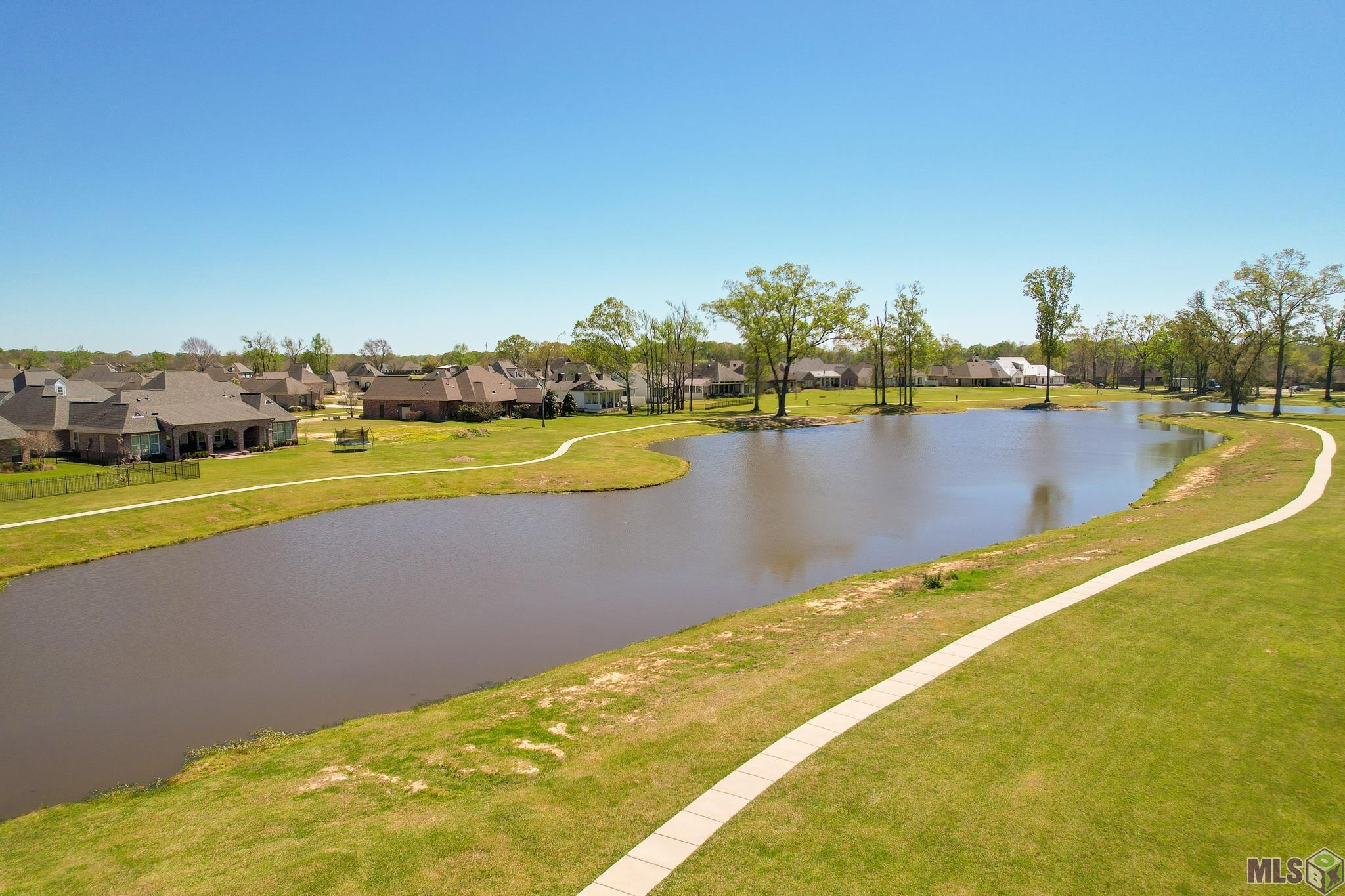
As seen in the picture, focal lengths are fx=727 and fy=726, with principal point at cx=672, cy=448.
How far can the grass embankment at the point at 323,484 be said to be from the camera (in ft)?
87.0

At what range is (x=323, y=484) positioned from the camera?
119 ft

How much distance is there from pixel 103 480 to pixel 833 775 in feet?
131

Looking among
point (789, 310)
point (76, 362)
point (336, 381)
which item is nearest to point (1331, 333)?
point (789, 310)

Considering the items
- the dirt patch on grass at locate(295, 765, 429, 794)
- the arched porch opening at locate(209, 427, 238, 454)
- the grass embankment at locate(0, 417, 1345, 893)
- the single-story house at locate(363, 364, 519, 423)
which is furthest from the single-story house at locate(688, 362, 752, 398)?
the dirt patch on grass at locate(295, 765, 429, 794)

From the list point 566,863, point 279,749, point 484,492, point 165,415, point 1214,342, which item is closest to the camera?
point 566,863

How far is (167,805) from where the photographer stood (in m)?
10.7

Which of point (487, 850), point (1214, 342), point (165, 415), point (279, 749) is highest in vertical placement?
point (1214, 342)

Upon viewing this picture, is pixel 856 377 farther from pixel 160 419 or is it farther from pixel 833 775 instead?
pixel 833 775

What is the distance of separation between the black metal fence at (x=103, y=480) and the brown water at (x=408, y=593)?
10.7 m

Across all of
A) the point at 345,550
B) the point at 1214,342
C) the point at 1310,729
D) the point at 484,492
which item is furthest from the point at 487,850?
the point at 1214,342

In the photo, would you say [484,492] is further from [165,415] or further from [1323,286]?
[1323,286]

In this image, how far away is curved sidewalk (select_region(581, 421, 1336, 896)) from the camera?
317 inches

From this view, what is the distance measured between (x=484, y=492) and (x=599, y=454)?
11511mm

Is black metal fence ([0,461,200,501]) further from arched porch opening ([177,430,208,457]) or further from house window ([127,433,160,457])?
arched porch opening ([177,430,208,457])
